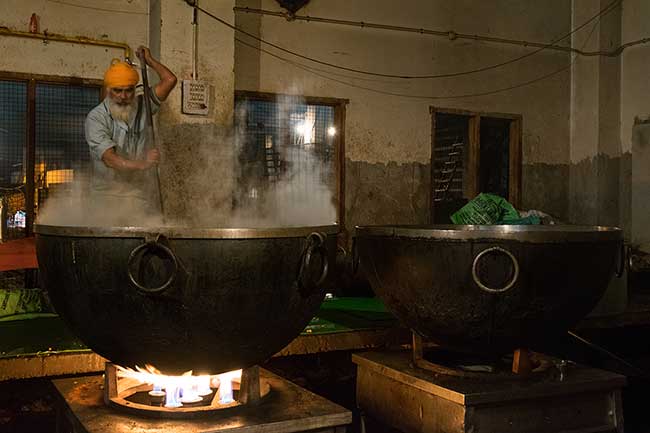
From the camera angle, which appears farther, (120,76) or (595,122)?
(595,122)

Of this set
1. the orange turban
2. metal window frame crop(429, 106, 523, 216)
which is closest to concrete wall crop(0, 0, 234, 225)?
the orange turban

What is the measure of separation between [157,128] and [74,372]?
2.70m

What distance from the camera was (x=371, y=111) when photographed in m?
7.37

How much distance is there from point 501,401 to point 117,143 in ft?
11.2

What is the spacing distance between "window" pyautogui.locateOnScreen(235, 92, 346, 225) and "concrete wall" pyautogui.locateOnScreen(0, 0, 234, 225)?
0.65 metres

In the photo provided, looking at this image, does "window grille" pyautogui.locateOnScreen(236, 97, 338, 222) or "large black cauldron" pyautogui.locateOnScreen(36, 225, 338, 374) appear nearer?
"large black cauldron" pyautogui.locateOnScreen(36, 225, 338, 374)

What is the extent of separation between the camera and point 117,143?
4.93 metres

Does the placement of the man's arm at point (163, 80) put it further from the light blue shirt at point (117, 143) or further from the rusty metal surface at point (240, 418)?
the rusty metal surface at point (240, 418)

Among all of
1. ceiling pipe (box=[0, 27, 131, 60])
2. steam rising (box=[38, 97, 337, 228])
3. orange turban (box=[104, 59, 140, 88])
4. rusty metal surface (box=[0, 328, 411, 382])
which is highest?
ceiling pipe (box=[0, 27, 131, 60])

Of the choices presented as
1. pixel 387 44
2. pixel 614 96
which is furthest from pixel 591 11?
pixel 387 44

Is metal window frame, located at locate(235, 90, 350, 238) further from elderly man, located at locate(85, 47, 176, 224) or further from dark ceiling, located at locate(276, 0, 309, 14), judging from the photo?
elderly man, located at locate(85, 47, 176, 224)

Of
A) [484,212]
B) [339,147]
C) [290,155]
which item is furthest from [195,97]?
[484,212]

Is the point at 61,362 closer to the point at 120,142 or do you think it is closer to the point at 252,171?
the point at 120,142

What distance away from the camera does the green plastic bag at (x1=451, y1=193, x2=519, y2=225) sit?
4094 millimetres
